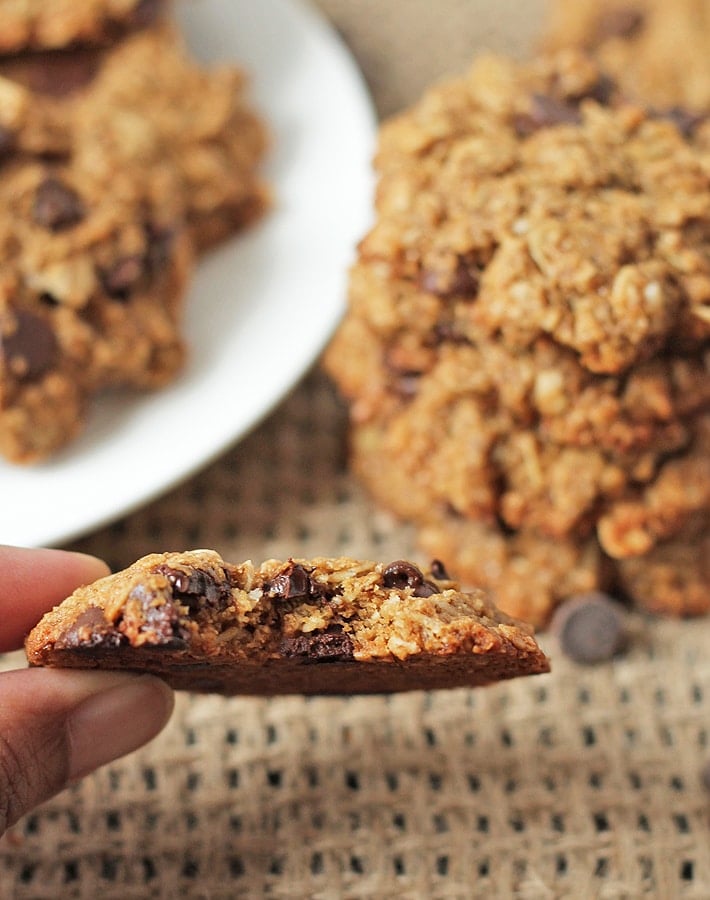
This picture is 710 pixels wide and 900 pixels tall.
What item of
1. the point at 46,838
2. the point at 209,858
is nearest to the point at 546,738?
the point at 209,858

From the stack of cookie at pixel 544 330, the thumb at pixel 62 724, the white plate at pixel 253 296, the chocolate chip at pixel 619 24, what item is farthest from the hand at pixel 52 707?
the chocolate chip at pixel 619 24

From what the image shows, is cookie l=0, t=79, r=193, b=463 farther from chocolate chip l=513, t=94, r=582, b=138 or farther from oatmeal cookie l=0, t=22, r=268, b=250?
chocolate chip l=513, t=94, r=582, b=138

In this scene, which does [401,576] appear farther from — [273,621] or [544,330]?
[544,330]

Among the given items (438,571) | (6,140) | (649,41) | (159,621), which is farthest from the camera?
(649,41)

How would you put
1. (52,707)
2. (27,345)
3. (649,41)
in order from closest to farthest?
(52,707)
(27,345)
(649,41)

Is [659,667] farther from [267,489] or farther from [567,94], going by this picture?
[567,94]

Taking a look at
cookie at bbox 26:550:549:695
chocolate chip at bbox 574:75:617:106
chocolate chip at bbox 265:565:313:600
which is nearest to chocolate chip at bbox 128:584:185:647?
cookie at bbox 26:550:549:695

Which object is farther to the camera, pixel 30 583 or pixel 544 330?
pixel 544 330

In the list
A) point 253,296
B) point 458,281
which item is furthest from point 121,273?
point 458,281
